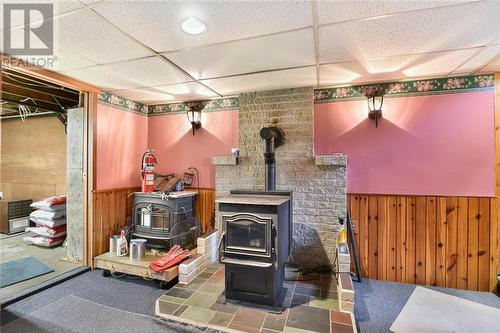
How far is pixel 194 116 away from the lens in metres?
3.67

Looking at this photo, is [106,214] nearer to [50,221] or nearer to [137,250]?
[137,250]

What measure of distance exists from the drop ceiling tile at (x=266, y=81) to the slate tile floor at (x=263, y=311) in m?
2.28

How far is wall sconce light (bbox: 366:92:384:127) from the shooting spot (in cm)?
294

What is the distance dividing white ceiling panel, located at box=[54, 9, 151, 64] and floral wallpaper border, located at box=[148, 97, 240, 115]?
1.48m

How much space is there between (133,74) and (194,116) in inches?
43.4

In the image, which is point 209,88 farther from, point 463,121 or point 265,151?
point 463,121

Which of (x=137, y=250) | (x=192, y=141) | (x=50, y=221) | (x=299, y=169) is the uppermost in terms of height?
(x=192, y=141)

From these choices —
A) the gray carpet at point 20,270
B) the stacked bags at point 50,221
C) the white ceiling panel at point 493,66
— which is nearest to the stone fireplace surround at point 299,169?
the white ceiling panel at point 493,66

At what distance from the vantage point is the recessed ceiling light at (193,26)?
5.59 ft

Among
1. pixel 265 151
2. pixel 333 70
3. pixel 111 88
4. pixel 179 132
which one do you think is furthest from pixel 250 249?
pixel 111 88

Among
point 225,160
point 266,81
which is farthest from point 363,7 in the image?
point 225,160

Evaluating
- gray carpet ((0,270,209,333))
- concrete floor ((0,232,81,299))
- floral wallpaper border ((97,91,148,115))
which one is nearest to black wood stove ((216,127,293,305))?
gray carpet ((0,270,209,333))

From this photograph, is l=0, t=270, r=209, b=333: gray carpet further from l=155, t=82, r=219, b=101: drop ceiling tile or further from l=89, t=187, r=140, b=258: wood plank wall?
l=155, t=82, r=219, b=101: drop ceiling tile

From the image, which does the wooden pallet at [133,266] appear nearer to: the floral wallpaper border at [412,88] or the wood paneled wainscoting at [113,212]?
the wood paneled wainscoting at [113,212]
